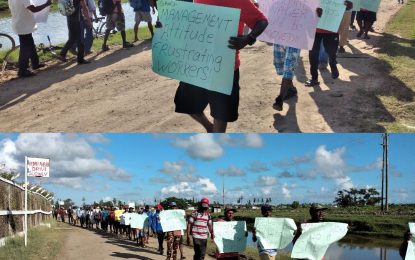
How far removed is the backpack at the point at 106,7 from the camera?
8.68m

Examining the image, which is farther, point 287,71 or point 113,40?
point 113,40

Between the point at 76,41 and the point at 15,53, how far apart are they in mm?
881

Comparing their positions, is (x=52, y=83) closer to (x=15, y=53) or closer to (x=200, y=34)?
(x=15, y=53)

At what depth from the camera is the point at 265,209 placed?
5648mm

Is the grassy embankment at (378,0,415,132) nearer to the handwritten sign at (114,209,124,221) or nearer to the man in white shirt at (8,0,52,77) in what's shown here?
the man in white shirt at (8,0,52,77)

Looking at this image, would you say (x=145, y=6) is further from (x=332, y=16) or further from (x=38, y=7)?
(x=332, y=16)

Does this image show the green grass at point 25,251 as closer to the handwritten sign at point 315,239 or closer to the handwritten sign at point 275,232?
the handwritten sign at point 275,232

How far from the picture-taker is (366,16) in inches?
349

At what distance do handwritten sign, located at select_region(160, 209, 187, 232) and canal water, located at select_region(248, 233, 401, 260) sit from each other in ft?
22.6

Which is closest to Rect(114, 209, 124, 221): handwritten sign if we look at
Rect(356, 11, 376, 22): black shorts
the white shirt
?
the white shirt

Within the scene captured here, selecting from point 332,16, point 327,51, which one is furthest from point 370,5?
point 332,16

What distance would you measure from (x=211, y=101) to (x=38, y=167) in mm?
4941

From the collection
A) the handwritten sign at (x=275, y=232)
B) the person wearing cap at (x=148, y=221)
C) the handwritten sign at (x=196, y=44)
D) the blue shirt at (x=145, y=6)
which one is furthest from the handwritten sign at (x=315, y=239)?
the person wearing cap at (x=148, y=221)

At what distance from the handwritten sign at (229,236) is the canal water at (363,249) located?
8675mm
